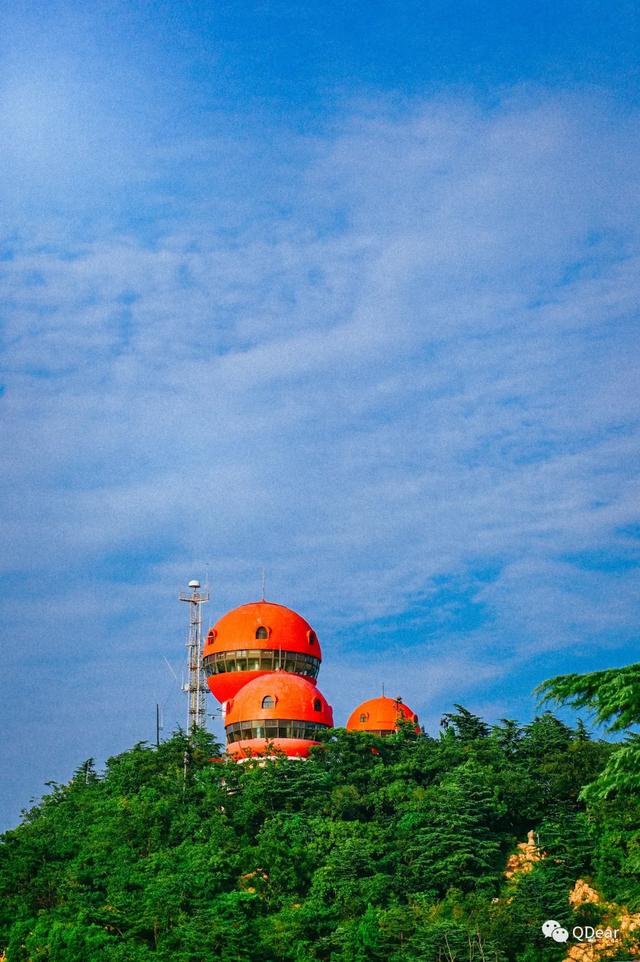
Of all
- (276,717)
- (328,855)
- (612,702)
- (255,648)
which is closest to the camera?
(612,702)

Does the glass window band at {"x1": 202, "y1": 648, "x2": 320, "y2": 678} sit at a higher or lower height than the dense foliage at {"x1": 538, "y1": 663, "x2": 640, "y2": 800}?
higher

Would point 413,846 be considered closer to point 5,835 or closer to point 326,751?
point 326,751

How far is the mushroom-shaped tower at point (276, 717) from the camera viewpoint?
63.2 meters

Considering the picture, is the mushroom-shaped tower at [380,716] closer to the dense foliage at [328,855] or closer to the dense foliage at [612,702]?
the dense foliage at [328,855]

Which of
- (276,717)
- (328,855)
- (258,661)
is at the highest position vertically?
(258,661)

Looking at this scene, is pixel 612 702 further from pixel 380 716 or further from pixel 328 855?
pixel 380 716

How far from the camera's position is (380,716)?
70250 mm

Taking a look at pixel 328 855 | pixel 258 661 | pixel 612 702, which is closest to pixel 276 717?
pixel 258 661

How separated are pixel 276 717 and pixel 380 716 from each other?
8951mm

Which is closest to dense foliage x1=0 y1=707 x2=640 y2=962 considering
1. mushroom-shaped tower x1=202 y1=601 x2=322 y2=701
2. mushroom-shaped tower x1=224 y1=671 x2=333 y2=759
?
mushroom-shaped tower x1=224 y1=671 x2=333 y2=759

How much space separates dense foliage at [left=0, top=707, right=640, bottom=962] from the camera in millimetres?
45812

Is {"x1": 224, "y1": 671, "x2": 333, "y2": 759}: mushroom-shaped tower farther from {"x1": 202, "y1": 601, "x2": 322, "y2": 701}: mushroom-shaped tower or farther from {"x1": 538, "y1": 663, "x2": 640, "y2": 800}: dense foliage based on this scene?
{"x1": 538, "y1": 663, "x2": 640, "y2": 800}: dense foliage

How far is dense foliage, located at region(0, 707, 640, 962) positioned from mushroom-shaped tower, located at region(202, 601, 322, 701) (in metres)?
5.92

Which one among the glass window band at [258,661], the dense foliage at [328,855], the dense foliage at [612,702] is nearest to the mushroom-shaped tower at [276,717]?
the dense foliage at [328,855]
